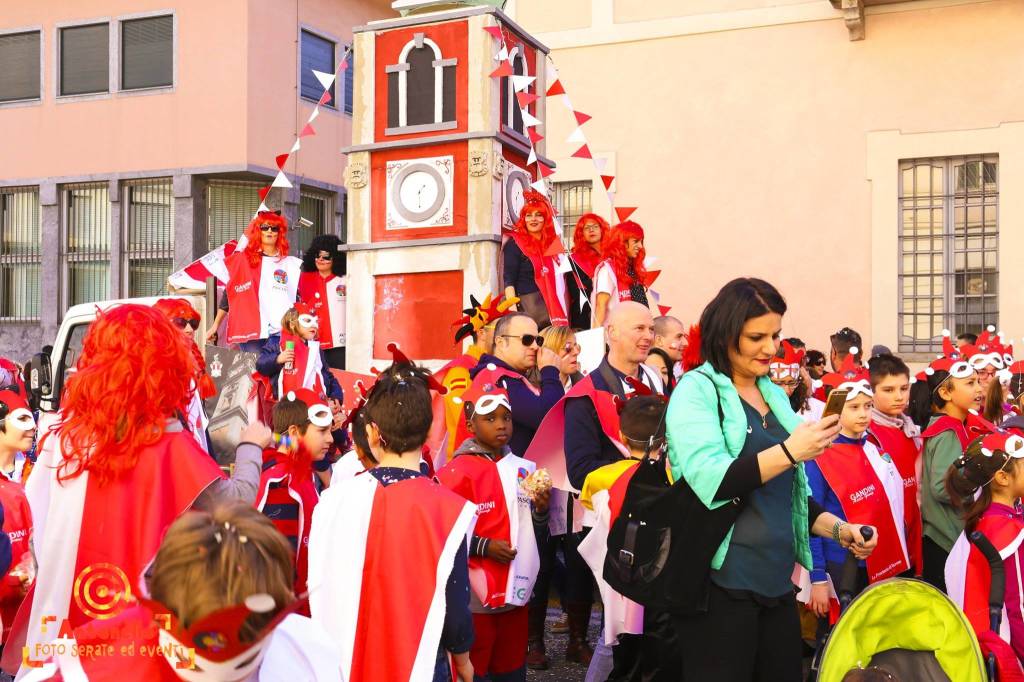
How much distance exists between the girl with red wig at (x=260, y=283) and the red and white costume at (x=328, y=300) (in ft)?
0.93

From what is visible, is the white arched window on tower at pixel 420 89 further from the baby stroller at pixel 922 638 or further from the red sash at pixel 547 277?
the baby stroller at pixel 922 638

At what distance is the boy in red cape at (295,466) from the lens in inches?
203

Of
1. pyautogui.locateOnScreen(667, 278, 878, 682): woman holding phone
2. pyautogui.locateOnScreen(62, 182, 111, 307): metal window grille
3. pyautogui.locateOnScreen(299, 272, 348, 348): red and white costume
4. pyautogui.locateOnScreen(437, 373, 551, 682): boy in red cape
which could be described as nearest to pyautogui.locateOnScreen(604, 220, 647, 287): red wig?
pyautogui.locateOnScreen(299, 272, 348, 348): red and white costume

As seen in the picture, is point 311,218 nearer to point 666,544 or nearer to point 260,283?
point 260,283

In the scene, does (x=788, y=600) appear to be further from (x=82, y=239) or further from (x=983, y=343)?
(x=82, y=239)

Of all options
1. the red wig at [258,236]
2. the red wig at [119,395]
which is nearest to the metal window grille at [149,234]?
the red wig at [258,236]

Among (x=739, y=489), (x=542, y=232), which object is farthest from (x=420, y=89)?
(x=739, y=489)

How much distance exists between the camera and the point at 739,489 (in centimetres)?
338

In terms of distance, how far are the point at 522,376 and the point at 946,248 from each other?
9.31 m

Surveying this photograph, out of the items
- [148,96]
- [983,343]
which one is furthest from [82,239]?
[983,343]

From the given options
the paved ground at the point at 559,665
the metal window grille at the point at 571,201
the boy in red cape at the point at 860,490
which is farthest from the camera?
the metal window grille at the point at 571,201

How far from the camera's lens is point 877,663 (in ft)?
13.8

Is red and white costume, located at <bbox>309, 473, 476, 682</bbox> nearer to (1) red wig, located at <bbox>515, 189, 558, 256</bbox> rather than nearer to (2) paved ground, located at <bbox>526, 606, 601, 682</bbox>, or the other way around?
(2) paved ground, located at <bbox>526, 606, 601, 682</bbox>

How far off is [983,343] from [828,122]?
23.2 feet
